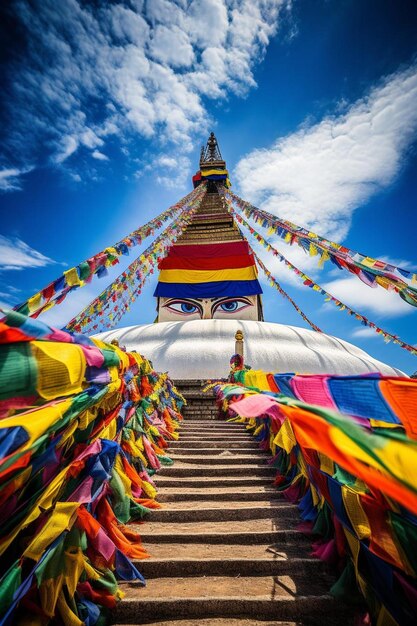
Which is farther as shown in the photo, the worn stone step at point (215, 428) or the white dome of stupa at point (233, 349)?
the white dome of stupa at point (233, 349)

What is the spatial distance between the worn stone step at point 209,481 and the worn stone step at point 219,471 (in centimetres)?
7

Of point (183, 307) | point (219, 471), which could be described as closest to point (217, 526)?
point (219, 471)

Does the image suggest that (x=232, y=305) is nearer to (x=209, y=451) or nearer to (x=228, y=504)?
(x=209, y=451)

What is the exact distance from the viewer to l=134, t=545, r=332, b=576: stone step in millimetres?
2096

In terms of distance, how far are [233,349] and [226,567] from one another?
7.92 m

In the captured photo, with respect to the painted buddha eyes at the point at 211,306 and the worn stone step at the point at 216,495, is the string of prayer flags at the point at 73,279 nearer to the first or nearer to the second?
the worn stone step at the point at 216,495

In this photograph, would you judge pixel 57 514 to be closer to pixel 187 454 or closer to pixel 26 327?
pixel 26 327

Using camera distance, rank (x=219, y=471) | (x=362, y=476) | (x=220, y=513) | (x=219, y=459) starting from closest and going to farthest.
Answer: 1. (x=362, y=476)
2. (x=220, y=513)
3. (x=219, y=471)
4. (x=219, y=459)

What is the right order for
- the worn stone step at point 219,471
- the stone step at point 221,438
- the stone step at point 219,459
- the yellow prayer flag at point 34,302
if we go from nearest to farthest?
the yellow prayer flag at point 34,302
the worn stone step at point 219,471
the stone step at point 219,459
the stone step at point 221,438

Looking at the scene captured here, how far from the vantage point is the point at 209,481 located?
10.9 ft

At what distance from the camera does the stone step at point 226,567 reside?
6.88 feet

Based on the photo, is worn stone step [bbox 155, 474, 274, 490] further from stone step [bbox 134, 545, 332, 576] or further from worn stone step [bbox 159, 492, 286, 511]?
stone step [bbox 134, 545, 332, 576]

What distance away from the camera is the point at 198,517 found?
9.00 ft

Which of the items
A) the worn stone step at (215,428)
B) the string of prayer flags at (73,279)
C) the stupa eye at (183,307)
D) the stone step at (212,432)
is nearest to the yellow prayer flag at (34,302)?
the string of prayer flags at (73,279)
